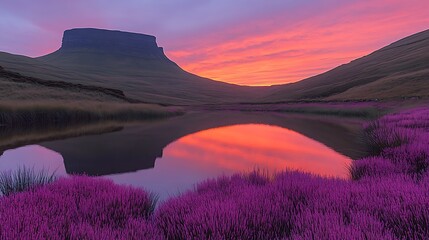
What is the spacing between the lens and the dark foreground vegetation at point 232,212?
11.6 feet

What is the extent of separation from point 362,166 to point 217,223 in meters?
5.19

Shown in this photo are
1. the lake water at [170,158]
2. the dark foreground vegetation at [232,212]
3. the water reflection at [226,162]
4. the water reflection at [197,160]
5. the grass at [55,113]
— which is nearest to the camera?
the dark foreground vegetation at [232,212]

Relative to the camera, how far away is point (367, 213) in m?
3.83

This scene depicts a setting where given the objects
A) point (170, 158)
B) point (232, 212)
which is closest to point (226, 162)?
point (170, 158)

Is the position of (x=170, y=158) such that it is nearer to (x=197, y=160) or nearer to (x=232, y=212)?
(x=197, y=160)

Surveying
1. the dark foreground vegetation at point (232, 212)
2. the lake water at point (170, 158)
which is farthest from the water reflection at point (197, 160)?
the dark foreground vegetation at point (232, 212)

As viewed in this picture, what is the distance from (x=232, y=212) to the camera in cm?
407

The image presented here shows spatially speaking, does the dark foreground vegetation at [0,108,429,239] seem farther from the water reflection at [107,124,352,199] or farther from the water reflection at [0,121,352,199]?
the water reflection at [0,121,352,199]

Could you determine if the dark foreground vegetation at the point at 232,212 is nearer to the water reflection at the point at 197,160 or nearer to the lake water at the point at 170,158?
the lake water at the point at 170,158

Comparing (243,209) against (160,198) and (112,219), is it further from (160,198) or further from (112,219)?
(160,198)

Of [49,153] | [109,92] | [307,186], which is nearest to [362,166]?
[307,186]

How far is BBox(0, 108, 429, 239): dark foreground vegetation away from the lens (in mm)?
3531

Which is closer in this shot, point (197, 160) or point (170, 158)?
point (197, 160)

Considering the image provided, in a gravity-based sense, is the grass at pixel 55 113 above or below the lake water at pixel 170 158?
above
